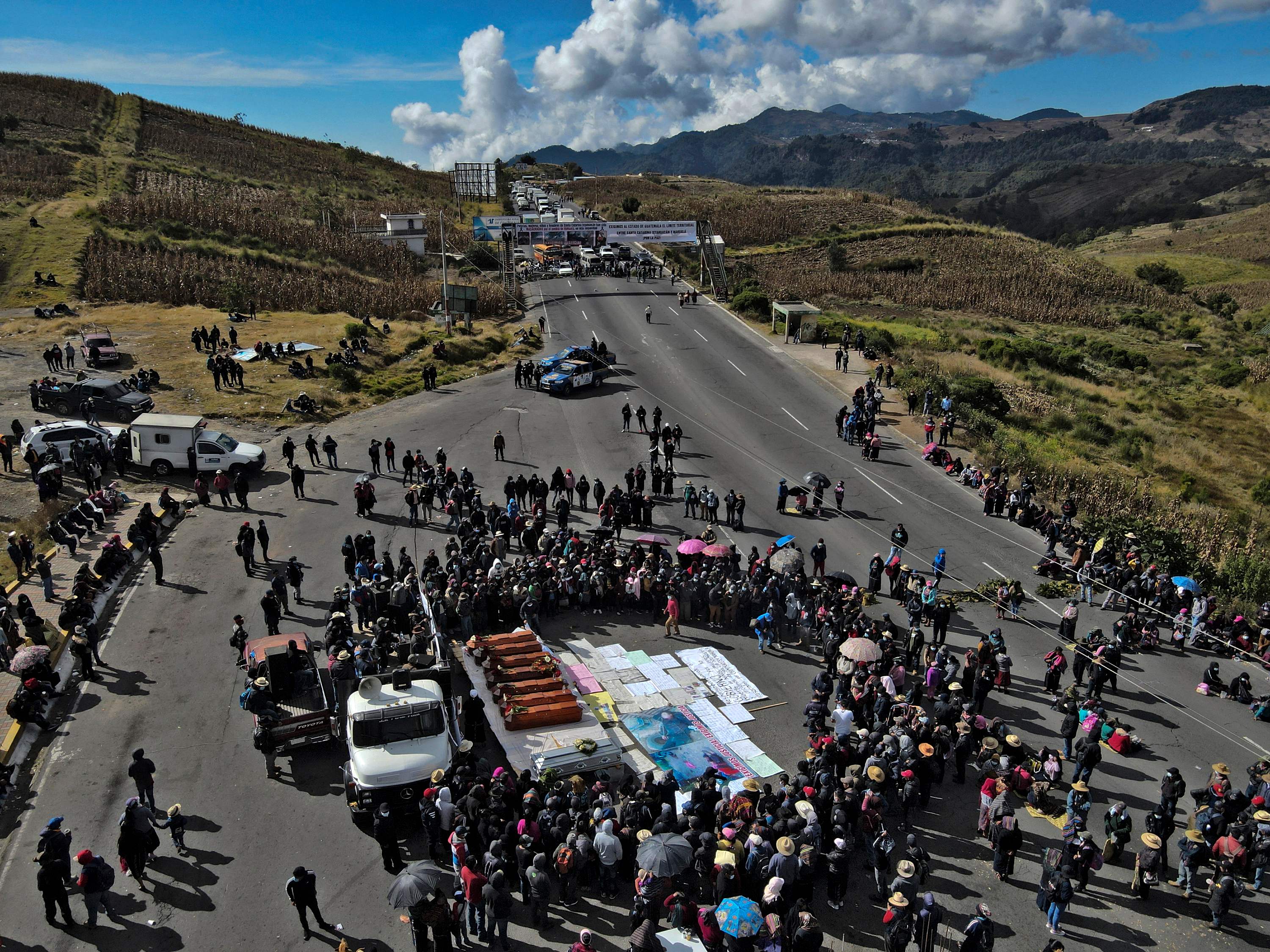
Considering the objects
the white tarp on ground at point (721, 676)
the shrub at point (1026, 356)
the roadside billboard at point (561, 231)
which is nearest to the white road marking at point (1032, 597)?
the white tarp on ground at point (721, 676)

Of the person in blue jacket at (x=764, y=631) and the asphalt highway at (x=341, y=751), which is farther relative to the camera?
the person in blue jacket at (x=764, y=631)

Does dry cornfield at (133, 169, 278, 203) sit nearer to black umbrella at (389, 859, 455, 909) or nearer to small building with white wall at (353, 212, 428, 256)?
small building with white wall at (353, 212, 428, 256)

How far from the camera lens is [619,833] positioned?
44.3 ft

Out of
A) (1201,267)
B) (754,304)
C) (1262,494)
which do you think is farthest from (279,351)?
(1201,267)

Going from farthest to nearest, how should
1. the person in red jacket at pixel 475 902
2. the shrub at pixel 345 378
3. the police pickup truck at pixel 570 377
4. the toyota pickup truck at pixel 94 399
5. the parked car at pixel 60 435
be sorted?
the police pickup truck at pixel 570 377 < the shrub at pixel 345 378 < the toyota pickup truck at pixel 94 399 < the parked car at pixel 60 435 < the person in red jacket at pixel 475 902

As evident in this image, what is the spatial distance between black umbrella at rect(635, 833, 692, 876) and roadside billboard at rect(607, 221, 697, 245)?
64.4 meters

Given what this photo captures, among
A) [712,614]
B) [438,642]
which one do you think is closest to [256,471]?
[438,642]

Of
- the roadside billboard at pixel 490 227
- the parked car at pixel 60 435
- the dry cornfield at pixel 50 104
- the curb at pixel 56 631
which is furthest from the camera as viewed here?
the dry cornfield at pixel 50 104

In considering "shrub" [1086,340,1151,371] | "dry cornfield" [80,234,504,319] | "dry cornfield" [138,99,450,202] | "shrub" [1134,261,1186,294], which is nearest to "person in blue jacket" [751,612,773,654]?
"dry cornfield" [80,234,504,319]

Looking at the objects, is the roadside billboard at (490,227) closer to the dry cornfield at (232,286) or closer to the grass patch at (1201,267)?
A: the dry cornfield at (232,286)

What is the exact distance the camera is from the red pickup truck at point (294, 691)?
16.0 m

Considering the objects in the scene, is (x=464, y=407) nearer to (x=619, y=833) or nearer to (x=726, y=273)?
(x=619, y=833)

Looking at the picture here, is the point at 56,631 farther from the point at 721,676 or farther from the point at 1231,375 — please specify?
the point at 1231,375

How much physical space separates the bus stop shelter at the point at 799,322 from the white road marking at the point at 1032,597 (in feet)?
97.4
